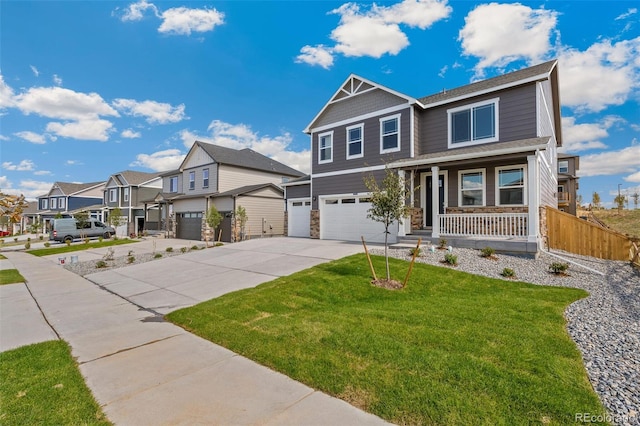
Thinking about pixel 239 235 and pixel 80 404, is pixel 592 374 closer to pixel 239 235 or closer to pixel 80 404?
pixel 80 404

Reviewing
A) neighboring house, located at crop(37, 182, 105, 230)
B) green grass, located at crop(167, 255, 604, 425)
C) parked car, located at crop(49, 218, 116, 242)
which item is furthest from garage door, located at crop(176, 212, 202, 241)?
neighboring house, located at crop(37, 182, 105, 230)

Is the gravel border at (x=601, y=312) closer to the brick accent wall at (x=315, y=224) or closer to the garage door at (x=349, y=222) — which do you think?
the garage door at (x=349, y=222)

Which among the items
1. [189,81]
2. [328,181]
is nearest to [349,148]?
[328,181]

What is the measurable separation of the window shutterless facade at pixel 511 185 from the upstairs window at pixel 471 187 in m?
0.56

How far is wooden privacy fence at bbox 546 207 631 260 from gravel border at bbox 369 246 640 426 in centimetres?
68

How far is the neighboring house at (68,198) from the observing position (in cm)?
4253

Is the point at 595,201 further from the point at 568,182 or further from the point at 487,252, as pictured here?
the point at 487,252

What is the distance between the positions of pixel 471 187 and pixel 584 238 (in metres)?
4.57

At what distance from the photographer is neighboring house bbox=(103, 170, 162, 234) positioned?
108 feet

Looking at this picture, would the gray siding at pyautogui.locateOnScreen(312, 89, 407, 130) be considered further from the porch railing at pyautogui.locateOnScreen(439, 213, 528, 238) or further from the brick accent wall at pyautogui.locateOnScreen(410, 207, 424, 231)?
the porch railing at pyautogui.locateOnScreen(439, 213, 528, 238)

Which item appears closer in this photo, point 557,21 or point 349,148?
point 557,21

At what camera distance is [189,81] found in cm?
1853

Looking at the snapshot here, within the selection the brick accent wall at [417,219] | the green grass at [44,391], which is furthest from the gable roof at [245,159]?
the green grass at [44,391]

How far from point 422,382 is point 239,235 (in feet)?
62.4
